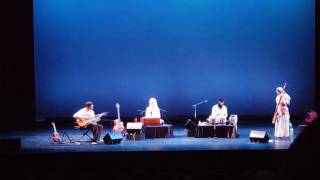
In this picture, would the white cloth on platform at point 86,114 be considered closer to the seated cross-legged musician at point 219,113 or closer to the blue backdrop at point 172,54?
the seated cross-legged musician at point 219,113

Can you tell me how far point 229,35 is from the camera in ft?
39.8

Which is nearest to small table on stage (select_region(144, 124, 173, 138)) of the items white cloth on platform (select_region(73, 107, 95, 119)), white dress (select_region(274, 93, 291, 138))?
white cloth on platform (select_region(73, 107, 95, 119))

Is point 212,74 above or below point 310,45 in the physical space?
below

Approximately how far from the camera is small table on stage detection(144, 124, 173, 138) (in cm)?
977

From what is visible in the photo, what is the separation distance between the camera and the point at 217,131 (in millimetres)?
9750

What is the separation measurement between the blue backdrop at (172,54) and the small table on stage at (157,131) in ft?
8.41

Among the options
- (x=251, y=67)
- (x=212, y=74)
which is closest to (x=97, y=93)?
(x=212, y=74)

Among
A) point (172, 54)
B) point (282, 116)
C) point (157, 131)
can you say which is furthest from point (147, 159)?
point (172, 54)

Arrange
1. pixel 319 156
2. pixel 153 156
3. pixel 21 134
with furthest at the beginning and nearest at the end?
1. pixel 21 134
2. pixel 153 156
3. pixel 319 156

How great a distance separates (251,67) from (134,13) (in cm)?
352

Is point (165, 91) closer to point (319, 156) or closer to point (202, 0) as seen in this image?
point (202, 0)

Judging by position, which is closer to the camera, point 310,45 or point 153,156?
point 153,156

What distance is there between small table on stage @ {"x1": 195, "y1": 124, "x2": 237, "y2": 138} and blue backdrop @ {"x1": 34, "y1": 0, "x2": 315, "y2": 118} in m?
2.55

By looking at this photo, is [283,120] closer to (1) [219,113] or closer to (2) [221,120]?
(2) [221,120]
